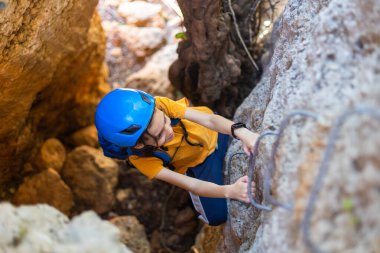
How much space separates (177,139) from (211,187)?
0.60 meters

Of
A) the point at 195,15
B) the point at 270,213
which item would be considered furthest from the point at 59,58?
the point at 270,213

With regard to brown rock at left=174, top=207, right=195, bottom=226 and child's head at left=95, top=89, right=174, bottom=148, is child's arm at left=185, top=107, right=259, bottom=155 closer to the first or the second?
child's head at left=95, top=89, right=174, bottom=148

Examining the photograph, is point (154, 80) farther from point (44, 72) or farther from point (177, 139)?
point (177, 139)

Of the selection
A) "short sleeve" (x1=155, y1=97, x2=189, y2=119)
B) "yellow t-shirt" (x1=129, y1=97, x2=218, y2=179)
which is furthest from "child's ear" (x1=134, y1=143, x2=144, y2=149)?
"short sleeve" (x1=155, y1=97, x2=189, y2=119)

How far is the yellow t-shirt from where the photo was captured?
3168 mm

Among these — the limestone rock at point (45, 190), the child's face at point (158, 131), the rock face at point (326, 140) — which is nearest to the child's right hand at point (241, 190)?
the rock face at point (326, 140)

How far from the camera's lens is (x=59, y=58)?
3.76 m

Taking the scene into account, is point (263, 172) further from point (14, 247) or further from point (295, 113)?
point (14, 247)

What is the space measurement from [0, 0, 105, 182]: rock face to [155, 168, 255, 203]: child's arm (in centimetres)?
138

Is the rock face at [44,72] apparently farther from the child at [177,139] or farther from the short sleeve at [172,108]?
the short sleeve at [172,108]

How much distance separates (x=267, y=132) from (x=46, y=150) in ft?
10.5

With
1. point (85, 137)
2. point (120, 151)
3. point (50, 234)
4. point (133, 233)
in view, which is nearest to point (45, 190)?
point (85, 137)

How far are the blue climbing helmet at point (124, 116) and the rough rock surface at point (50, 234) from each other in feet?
3.05

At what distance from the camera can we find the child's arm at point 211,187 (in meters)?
2.60
